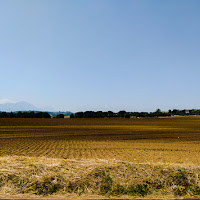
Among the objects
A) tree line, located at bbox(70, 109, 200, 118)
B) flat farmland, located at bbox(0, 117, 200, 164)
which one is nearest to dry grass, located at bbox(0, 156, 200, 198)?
flat farmland, located at bbox(0, 117, 200, 164)

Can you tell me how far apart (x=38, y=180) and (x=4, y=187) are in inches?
34.7

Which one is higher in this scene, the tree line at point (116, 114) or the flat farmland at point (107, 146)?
the tree line at point (116, 114)

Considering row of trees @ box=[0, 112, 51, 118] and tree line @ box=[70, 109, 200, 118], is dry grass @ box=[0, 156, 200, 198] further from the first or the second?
tree line @ box=[70, 109, 200, 118]

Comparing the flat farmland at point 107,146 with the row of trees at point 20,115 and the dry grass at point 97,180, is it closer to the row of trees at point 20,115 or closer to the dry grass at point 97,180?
the dry grass at point 97,180

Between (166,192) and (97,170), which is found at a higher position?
(97,170)

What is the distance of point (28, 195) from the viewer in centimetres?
581

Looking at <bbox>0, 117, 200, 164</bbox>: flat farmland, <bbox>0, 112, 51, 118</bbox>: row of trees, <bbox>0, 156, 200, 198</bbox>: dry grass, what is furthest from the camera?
<bbox>0, 112, 51, 118</bbox>: row of trees

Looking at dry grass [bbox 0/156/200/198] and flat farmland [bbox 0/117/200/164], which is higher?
dry grass [bbox 0/156/200/198]

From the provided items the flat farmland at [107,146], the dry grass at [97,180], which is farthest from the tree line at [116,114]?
the dry grass at [97,180]

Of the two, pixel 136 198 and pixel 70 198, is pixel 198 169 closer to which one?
pixel 136 198

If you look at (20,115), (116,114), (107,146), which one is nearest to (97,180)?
(107,146)

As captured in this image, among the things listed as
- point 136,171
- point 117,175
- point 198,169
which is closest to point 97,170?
point 117,175

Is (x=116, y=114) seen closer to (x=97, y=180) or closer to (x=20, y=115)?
(x=20, y=115)

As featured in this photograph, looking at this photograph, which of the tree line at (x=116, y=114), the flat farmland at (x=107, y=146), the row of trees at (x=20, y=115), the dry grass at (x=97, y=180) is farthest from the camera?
the tree line at (x=116, y=114)
